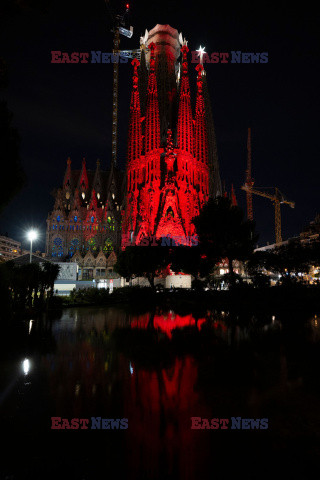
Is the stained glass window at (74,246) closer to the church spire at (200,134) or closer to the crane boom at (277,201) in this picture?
the church spire at (200,134)

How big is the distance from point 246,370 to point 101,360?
437cm

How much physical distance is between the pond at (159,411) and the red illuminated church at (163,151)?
62.4 metres

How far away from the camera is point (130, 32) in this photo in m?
122

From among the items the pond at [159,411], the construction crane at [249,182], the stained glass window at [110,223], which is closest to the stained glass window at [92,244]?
the stained glass window at [110,223]

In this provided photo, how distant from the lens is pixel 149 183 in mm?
84250

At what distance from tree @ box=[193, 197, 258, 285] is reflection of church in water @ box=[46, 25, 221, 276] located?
36696 mm

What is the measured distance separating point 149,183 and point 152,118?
2059 centimetres

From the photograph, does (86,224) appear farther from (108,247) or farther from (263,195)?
(263,195)

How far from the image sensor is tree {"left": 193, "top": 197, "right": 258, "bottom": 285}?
37.1 metres

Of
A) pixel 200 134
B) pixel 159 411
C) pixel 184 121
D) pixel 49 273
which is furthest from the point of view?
pixel 200 134

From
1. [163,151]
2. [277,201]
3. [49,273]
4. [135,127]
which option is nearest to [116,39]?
[135,127]

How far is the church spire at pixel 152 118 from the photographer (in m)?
86.7

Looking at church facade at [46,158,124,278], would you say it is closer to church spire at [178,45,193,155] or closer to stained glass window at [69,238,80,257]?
stained glass window at [69,238,80,257]

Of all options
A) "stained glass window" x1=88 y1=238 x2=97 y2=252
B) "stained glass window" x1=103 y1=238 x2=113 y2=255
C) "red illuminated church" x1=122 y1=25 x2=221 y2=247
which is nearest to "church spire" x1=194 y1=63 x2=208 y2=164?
"red illuminated church" x1=122 y1=25 x2=221 y2=247
